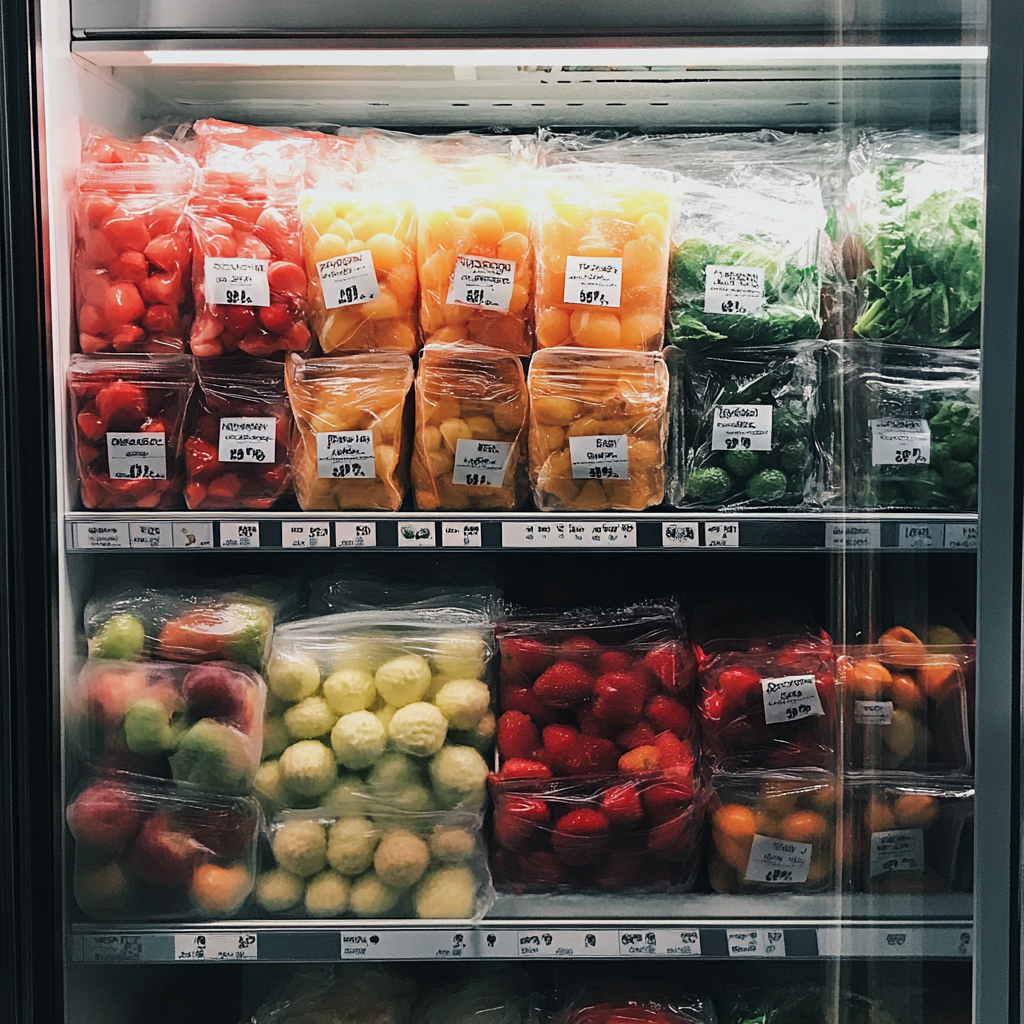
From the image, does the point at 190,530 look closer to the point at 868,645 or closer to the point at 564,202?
the point at 564,202

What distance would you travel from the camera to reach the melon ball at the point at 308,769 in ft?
4.09

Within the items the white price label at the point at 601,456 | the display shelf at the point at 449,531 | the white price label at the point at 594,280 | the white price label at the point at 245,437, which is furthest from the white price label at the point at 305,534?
the white price label at the point at 594,280

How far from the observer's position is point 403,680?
1270 millimetres

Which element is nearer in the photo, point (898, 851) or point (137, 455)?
point (898, 851)

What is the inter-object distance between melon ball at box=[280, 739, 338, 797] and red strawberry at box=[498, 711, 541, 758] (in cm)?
24

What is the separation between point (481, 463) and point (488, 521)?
0.28 feet

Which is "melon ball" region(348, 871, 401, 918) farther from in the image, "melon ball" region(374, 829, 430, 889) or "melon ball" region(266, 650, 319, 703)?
"melon ball" region(266, 650, 319, 703)

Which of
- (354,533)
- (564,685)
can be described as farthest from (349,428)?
(564,685)

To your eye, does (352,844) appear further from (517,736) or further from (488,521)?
(488,521)

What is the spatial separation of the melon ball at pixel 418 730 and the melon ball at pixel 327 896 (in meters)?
0.20

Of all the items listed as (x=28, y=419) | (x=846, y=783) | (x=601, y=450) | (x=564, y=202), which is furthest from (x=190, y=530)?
(x=846, y=783)

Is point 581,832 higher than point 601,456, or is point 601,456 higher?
point 601,456

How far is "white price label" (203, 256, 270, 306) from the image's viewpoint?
1.22 meters

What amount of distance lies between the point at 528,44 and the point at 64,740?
1125mm
